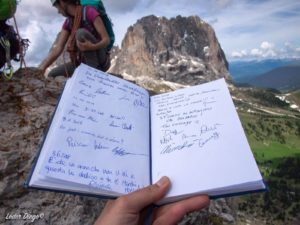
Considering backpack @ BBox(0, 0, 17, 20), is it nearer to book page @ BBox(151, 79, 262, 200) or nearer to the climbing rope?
the climbing rope

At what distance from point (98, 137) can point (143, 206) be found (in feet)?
2.68

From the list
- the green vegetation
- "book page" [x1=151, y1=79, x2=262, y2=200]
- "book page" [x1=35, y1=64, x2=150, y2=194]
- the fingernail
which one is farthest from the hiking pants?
the green vegetation

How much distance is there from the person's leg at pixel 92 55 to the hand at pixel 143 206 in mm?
5816

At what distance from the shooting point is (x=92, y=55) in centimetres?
853

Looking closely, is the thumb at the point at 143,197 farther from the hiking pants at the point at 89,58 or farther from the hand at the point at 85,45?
the hiking pants at the point at 89,58

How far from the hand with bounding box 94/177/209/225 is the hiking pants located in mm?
5825

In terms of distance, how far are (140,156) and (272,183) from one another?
172 meters

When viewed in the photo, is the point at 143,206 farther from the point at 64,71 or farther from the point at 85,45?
the point at 64,71

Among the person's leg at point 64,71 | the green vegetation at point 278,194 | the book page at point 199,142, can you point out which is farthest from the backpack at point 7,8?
the green vegetation at point 278,194

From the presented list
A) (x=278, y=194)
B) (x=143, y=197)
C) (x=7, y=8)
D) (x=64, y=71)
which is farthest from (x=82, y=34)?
(x=278, y=194)

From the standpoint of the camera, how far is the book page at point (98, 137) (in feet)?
9.68

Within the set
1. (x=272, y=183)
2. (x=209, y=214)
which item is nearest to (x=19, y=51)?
(x=209, y=214)

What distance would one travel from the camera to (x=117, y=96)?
3.82 m

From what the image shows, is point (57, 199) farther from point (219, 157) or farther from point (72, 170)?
point (219, 157)
